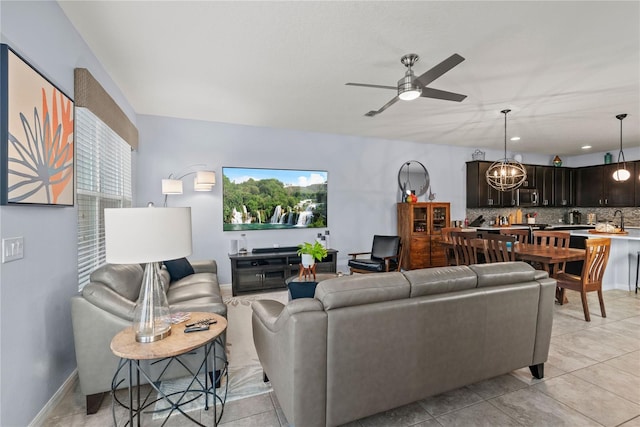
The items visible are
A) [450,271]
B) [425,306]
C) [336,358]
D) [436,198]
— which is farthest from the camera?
[436,198]

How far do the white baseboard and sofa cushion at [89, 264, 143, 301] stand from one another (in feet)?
2.09

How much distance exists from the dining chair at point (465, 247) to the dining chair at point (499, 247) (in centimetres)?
15

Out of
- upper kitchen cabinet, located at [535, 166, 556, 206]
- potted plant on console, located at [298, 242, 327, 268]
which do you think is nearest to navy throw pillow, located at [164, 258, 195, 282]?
potted plant on console, located at [298, 242, 327, 268]

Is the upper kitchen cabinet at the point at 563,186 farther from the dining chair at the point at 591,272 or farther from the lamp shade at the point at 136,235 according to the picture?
the lamp shade at the point at 136,235

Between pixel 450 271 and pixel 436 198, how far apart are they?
4.84m

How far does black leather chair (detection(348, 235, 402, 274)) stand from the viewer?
4698 millimetres

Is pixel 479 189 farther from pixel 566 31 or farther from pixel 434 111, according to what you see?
pixel 566 31

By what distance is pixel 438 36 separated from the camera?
2.39m

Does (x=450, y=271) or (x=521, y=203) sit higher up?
(x=521, y=203)

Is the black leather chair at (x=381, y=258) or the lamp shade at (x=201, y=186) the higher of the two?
the lamp shade at (x=201, y=186)

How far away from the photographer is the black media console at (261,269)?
4422 mm

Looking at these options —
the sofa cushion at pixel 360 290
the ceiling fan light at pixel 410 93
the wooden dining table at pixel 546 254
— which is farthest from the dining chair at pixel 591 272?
→ the sofa cushion at pixel 360 290

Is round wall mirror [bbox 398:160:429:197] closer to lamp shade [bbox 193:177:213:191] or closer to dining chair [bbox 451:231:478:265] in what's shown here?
dining chair [bbox 451:231:478:265]

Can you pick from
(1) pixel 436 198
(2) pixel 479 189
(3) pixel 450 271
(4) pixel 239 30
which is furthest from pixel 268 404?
(2) pixel 479 189
